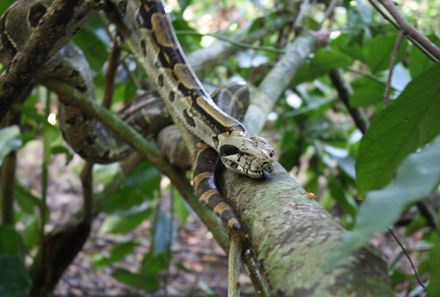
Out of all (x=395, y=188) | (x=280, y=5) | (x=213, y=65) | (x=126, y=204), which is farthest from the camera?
(x=280, y=5)

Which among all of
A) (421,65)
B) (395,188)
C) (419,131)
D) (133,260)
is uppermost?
(395,188)

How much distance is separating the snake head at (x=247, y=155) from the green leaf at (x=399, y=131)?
0.89 feet

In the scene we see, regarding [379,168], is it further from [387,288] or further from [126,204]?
[126,204]

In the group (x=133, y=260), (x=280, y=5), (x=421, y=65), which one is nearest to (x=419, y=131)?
(x=421, y=65)

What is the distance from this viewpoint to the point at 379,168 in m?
1.37

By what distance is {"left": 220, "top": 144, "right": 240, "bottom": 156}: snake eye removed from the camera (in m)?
1.75

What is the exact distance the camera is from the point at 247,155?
1634mm

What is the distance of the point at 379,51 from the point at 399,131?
1617 mm

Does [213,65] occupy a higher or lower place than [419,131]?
lower

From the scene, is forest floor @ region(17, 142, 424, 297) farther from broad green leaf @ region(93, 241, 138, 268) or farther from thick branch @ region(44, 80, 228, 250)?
thick branch @ region(44, 80, 228, 250)

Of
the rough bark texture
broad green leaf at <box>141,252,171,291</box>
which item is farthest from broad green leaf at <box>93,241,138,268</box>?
the rough bark texture

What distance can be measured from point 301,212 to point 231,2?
6.54 m

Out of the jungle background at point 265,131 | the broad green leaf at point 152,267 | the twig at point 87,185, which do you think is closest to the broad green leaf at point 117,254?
the jungle background at point 265,131

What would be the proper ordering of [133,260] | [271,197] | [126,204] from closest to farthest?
[271,197] → [126,204] → [133,260]
